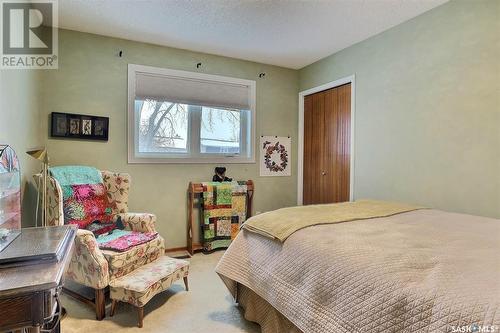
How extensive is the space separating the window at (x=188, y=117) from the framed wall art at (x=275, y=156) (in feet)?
0.65

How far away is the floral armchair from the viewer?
78.0 inches

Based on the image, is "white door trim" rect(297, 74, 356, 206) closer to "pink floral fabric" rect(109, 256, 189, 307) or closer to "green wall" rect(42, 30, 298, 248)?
"green wall" rect(42, 30, 298, 248)

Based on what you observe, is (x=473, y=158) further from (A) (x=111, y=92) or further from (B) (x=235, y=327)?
(A) (x=111, y=92)

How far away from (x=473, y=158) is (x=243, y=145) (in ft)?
8.51

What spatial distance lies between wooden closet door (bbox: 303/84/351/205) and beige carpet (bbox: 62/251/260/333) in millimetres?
1956

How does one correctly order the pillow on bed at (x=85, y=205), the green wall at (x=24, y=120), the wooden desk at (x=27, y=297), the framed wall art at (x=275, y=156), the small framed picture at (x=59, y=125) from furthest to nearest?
the framed wall art at (x=275, y=156)
the small framed picture at (x=59, y=125)
the pillow on bed at (x=85, y=205)
the green wall at (x=24, y=120)
the wooden desk at (x=27, y=297)

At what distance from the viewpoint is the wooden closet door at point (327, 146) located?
3492 mm

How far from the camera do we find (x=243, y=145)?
13.2ft

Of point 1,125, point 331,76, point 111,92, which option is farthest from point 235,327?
point 331,76

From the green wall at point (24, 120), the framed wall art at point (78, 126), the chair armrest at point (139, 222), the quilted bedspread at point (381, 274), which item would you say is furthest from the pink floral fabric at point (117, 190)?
the quilted bedspread at point (381, 274)

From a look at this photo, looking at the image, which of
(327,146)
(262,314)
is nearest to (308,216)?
(262,314)

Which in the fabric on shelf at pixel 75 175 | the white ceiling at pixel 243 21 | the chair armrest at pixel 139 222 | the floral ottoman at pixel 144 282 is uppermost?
the white ceiling at pixel 243 21

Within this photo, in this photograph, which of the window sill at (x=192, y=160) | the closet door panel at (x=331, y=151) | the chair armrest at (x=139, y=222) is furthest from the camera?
the closet door panel at (x=331, y=151)

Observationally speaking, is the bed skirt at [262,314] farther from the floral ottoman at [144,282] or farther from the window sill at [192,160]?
the window sill at [192,160]
